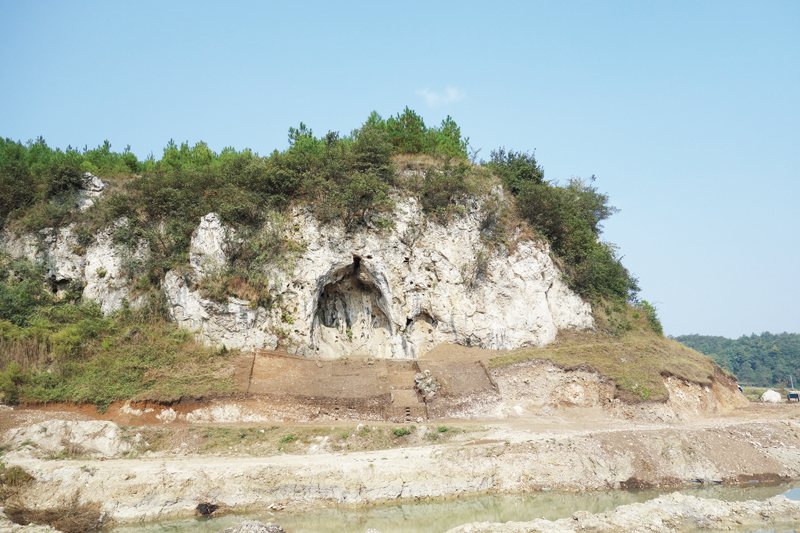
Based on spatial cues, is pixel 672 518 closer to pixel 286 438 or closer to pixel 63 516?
pixel 286 438

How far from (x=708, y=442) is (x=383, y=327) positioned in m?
14.2

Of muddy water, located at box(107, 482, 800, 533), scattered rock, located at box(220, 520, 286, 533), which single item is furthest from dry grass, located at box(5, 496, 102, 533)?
scattered rock, located at box(220, 520, 286, 533)

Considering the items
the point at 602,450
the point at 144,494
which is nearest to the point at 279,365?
the point at 144,494

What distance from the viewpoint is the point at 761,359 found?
87375 millimetres

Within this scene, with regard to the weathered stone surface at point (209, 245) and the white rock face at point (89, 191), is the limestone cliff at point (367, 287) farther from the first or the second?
the white rock face at point (89, 191)

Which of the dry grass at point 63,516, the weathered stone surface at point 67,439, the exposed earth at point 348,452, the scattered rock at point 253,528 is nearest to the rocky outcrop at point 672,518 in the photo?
the exposed earth at point 348,452

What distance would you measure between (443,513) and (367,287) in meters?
13.7

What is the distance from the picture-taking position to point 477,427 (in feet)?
56.9

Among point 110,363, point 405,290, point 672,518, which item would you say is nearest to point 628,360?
point 405,290

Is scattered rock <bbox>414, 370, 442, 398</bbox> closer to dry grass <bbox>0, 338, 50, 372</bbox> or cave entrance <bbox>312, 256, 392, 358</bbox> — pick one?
cave entrance <bbox>312, 256, 392, 358</bbox>

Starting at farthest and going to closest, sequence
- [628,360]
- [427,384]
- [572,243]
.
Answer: [572,243] < [628,360] < [427,384]

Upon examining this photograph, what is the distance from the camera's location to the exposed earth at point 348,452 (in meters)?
12.7

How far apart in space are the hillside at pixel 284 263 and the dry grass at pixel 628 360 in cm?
19

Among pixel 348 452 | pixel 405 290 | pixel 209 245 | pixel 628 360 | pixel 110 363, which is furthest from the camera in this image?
pixel 405 290
